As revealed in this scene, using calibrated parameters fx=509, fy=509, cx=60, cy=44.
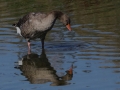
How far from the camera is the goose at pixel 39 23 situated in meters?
12.9

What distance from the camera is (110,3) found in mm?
21016

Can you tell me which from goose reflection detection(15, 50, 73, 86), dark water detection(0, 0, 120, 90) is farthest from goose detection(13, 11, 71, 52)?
goose reflection detection(15, 50, 73, 86)

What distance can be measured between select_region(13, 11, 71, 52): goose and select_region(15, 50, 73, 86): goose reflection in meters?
0.58

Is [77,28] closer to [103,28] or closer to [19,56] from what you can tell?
[103,28]

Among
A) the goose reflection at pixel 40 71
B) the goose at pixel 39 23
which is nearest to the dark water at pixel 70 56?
the goose reflection at pixel 40 71

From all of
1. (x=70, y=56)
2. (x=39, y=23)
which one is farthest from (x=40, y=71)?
(x=39, y=23)

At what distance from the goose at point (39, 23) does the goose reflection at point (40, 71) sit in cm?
58

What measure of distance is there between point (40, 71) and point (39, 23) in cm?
209

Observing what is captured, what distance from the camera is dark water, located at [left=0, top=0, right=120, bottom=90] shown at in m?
10.3

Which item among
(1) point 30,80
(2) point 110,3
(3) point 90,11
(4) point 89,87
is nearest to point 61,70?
(1) point 30,80

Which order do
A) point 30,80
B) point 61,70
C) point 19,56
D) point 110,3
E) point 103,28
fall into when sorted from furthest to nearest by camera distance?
point 110,3, point 103,28, point 19,56, point 61,70, point 30,80

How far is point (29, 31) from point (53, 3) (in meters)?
8.02

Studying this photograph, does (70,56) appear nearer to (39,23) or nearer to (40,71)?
(39,23)

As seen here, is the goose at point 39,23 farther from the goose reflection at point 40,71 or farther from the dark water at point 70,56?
the goose reflection at point 40,71
